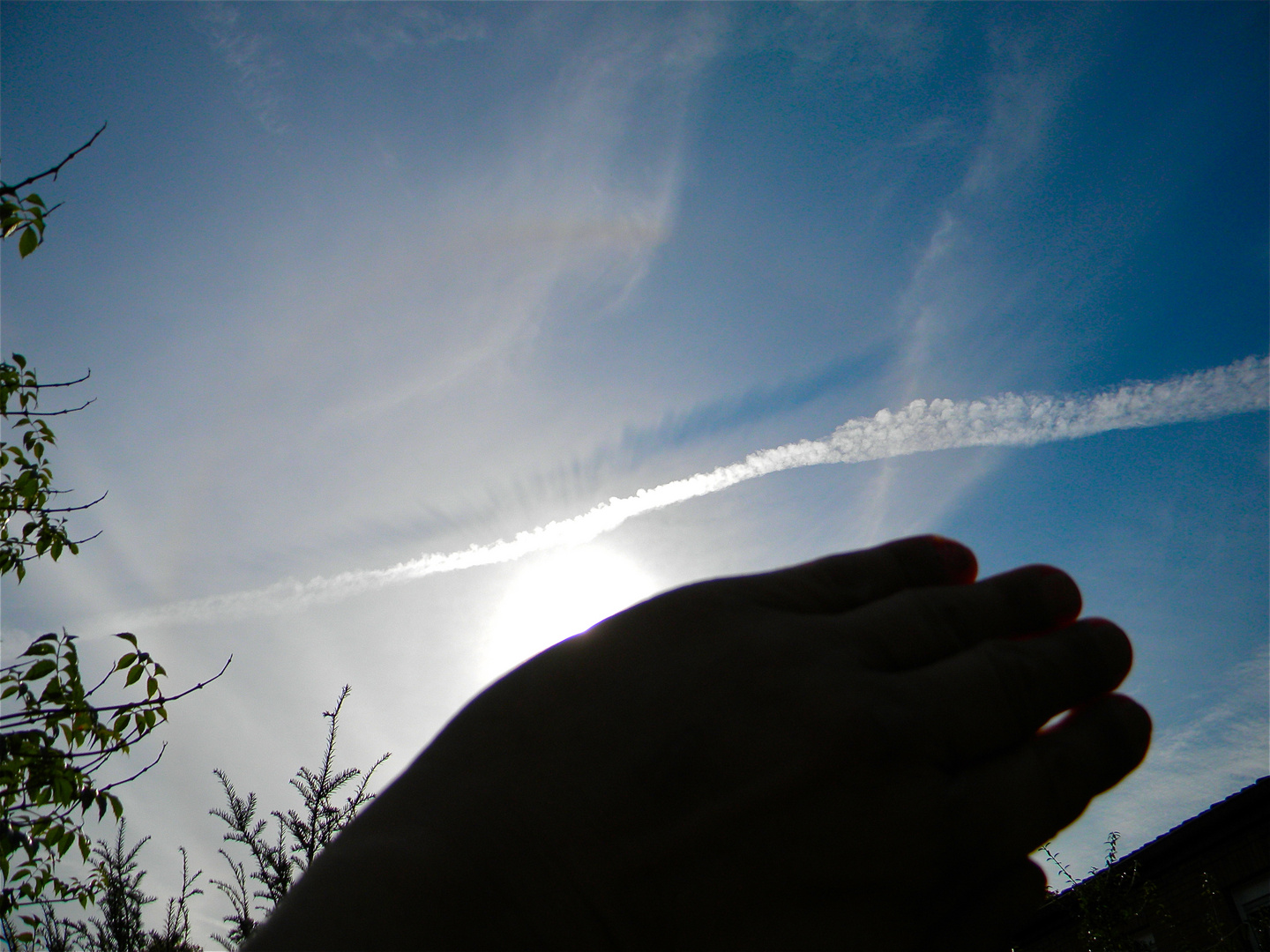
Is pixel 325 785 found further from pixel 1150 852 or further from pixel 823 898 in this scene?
pixel 1150 852

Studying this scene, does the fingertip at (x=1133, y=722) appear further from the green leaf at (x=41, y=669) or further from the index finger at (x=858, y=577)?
the green leaf at (x=41, y=669)

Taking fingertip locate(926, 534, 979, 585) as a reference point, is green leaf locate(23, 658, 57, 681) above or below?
above

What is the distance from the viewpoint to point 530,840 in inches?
45.1

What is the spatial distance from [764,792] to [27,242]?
12.4 feet

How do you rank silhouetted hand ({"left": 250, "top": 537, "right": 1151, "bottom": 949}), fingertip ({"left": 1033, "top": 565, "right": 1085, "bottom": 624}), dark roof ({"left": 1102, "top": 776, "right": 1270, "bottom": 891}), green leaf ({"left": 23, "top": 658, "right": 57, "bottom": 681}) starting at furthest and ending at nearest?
dark roof ({"left": 1102, "top": 776, "right": 1270, "bottom": 891}) → green leaf ({"left": 23, "top": 658, "right": 57, "bottom": 681}) → fingertip ({"left": 1033, "top": 565, "right": 1085, "bottom": 624}) → silhouetted hand ({"left": 250, "top": 537, "right": 1151, "bottom": 949})

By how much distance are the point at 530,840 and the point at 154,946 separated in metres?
8.86

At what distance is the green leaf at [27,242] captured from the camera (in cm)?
295

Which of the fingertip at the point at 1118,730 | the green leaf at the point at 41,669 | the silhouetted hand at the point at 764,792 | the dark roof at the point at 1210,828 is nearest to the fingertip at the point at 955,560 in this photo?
the silhouetted hand at the point at 764,792

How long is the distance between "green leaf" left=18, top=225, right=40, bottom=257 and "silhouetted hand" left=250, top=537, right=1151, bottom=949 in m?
3.16

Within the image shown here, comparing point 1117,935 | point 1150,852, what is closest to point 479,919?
point 1117,935

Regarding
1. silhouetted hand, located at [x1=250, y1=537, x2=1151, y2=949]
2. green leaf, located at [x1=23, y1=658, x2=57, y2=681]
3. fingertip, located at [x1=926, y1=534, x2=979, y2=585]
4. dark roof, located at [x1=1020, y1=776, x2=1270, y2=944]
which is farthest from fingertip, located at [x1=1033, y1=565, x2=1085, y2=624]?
dark roof, located at [x1=1020, y1=776, x2=1270, y2=944]

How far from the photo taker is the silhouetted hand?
1.07 metres

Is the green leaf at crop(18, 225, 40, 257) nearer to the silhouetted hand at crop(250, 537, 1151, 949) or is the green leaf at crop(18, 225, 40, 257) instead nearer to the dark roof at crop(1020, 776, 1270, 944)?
the silhouetted hand at crop(250, 537, 1151, 949)

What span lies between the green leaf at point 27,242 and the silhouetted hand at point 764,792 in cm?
316
